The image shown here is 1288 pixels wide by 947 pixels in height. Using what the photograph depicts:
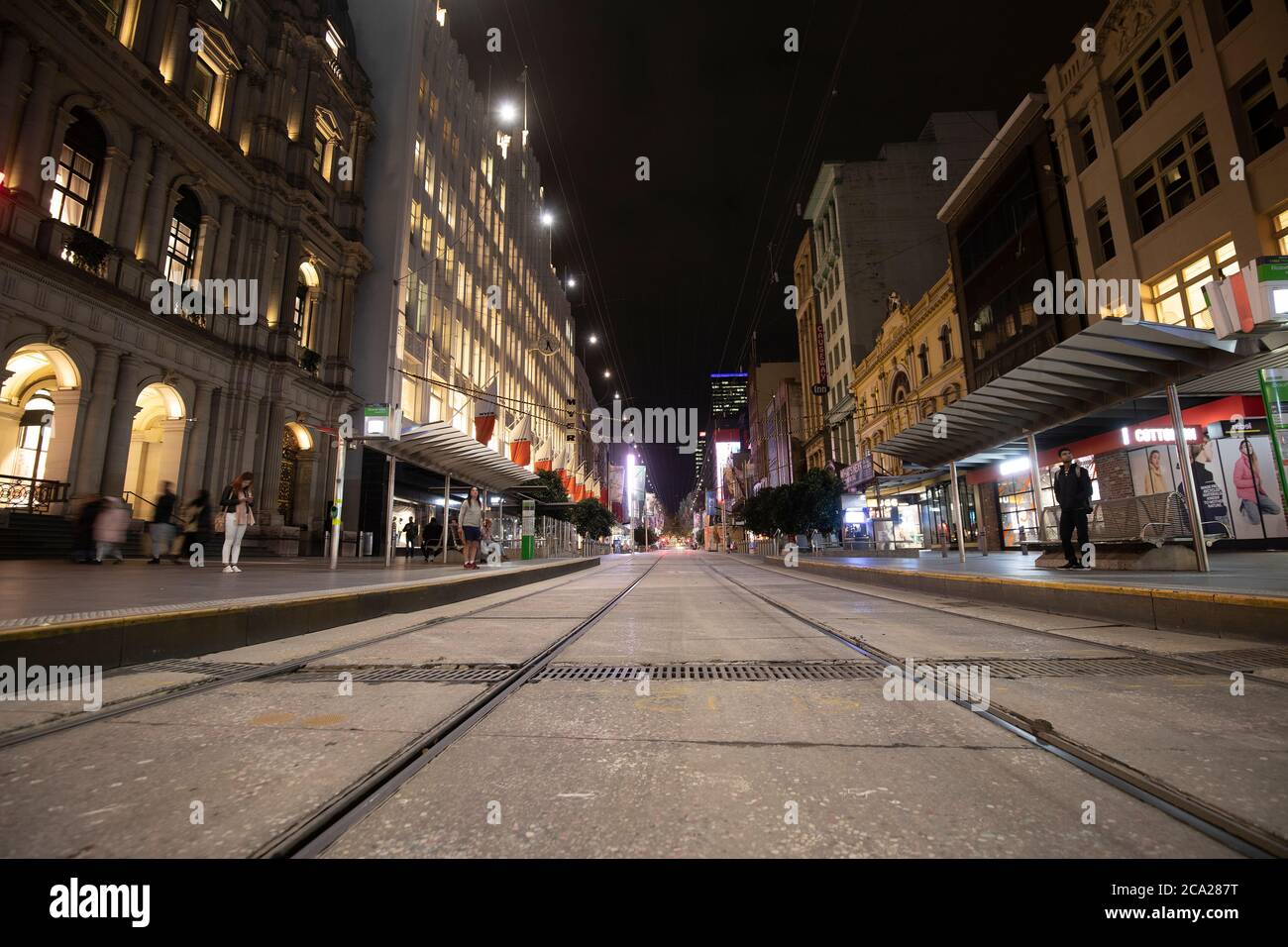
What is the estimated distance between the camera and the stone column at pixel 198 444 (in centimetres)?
1859

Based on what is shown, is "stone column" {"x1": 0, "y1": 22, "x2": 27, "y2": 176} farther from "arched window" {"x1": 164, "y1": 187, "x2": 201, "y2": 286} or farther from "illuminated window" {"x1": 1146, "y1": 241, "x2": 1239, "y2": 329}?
"illuminated window" {"x1": 1146, "y1": 241, "x2": 1239, "y2": 329}

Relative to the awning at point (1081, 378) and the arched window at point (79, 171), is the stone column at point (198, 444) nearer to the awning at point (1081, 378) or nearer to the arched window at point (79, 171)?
the arched window at point (79, 171)

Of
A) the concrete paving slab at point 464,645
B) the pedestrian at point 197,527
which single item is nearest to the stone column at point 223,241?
the pedestrian at point 197,527

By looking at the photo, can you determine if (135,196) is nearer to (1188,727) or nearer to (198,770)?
(198,770)

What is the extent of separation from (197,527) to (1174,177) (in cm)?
3156

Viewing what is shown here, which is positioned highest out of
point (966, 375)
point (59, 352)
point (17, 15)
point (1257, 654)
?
point (17, 15)

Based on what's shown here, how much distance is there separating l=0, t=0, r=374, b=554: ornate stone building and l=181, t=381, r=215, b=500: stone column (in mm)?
54

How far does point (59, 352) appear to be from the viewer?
14867 mm

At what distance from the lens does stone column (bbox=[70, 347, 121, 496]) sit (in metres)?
15.2

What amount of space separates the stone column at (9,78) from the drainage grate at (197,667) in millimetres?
18510

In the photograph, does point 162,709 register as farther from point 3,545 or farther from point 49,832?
point 3,545

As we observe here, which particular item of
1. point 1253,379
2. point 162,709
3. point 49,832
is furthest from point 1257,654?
point 1253,379

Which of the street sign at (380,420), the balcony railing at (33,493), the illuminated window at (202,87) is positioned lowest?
the balcony railing at (33,493)
